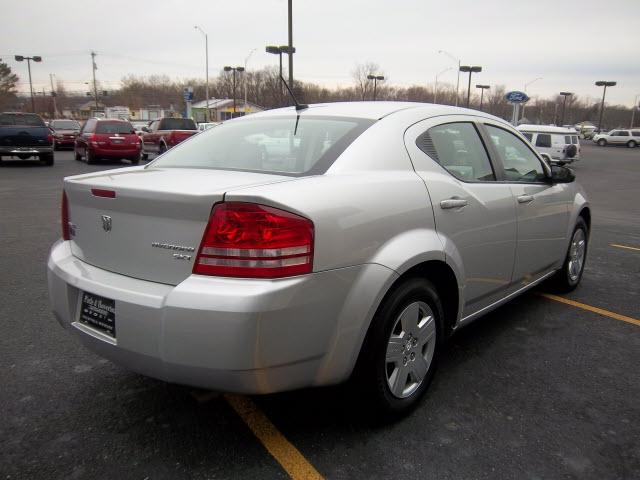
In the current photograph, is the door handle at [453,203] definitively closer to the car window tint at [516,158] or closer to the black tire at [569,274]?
the car window tint at [516,158]

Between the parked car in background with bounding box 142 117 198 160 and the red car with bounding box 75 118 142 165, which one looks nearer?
the red car with bounding box 75 118 142 165

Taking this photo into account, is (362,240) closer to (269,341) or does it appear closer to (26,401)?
(269,341)

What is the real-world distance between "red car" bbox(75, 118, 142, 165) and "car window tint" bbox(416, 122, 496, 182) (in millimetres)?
17544

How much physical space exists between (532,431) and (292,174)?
5.87 ft

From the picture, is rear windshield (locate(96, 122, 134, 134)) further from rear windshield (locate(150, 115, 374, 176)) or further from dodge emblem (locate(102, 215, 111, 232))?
dodge emblem (locate(102, 215, 111, 232))

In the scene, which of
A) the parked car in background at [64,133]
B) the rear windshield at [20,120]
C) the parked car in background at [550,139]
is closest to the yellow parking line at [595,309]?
the rear windshield at [20,120]

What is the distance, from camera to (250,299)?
1.97m

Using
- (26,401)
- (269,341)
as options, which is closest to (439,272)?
(269,341)

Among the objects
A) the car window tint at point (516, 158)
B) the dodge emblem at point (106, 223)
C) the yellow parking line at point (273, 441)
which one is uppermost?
the car window tint at point (516, 158)

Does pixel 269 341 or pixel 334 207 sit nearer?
pixel 269 341

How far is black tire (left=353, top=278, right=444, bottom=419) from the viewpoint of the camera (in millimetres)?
2426

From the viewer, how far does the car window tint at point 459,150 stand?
3.04 metres

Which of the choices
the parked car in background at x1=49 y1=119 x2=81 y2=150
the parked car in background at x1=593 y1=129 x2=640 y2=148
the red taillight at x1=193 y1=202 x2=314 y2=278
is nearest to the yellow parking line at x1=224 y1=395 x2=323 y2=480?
the red taillight at x1=193 y1=202 x2=314 y2=278

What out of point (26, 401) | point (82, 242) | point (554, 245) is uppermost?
point (82, 242)
